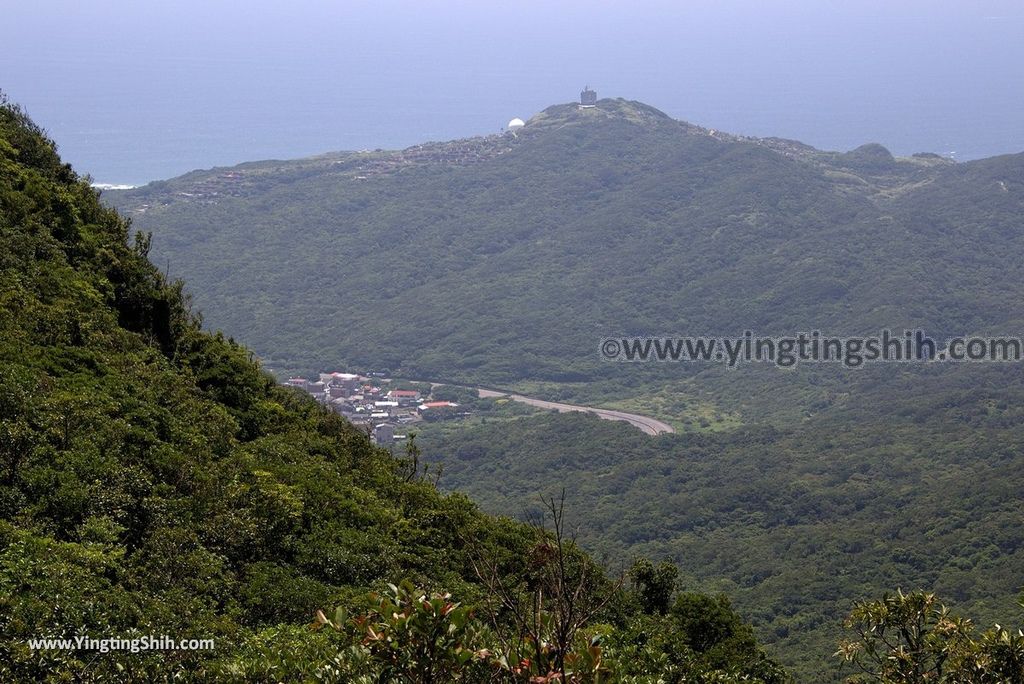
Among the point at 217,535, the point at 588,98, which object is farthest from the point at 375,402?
the point at 588,98

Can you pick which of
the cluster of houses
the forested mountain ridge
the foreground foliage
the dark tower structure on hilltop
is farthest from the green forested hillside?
the dark tower structure on hilltop

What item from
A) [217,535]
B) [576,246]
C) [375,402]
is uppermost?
[576,246]

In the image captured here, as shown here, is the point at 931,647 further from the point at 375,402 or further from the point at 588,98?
the point at 588,98

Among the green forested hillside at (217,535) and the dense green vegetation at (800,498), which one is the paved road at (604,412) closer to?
the dense green vegetation at (800,498)

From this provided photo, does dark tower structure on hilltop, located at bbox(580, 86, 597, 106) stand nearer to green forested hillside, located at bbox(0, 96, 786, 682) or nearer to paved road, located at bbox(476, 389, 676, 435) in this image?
paved road, located at bbox(476, 389, 676, 435)

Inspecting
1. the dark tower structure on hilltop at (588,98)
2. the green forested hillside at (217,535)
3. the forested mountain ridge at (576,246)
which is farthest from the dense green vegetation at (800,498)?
the dark tower structure on hilltop at (588,98)

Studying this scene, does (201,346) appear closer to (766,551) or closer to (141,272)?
(141,272)
